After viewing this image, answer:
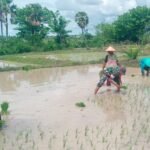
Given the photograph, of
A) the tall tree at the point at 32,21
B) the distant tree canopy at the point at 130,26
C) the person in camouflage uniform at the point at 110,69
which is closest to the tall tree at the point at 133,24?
the distant tree canopy at the point at 130,26

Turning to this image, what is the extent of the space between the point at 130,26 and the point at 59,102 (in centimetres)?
2599

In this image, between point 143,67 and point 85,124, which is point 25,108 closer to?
point 85,124

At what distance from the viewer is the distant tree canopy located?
115ft

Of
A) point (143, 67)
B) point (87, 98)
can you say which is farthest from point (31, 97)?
point (143, 67)

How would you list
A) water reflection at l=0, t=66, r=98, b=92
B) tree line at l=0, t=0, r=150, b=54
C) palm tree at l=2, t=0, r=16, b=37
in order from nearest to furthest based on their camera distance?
water reflection at l=0, t=66, r=98, b=92 < tree line at l=0, t=0, r=150, b=54 < palm tree at l=2, t=0, r=16, b=37

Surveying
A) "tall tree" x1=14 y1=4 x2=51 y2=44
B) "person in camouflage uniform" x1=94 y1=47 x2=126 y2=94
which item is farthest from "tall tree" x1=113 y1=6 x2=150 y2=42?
"person in camouflage uniform" x1=94 y1=47 x2=126 y2=94

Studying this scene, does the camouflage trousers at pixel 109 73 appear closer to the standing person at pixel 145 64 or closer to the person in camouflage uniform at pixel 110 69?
the person in camouflage uniform at pixel 110 69

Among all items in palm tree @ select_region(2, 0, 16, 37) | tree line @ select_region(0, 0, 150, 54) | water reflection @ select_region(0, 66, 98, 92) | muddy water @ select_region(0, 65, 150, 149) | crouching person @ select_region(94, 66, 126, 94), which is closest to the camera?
muddy water @ select_region(0, 65, 150, 149)

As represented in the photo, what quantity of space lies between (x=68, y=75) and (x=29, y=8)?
79.2 feet

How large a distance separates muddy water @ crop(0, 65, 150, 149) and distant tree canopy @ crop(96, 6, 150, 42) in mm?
20087

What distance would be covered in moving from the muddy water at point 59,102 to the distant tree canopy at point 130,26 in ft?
65.9

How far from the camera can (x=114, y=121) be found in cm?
729

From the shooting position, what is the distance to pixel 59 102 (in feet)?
31.9

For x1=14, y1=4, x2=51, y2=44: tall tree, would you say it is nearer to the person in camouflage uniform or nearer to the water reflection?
the water reflection
